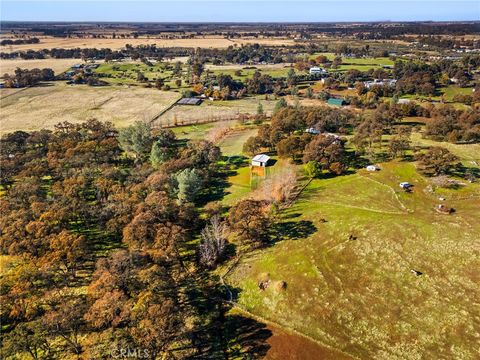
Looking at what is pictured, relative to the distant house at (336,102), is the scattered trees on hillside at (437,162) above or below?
below

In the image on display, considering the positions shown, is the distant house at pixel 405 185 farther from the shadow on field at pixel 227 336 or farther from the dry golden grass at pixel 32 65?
the dry golden grass at pixel 32 65

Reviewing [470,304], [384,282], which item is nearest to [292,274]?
[384,282]

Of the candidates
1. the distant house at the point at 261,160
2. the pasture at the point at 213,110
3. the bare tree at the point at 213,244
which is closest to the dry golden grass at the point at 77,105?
the pasture at the point at 213,110

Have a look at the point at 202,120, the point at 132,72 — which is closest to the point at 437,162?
the point at 202,120

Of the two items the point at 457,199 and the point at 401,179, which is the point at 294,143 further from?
the point at 457,199

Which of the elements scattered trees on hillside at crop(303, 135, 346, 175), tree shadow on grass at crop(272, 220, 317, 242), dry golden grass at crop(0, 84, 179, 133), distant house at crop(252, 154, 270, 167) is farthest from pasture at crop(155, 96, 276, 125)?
tree shadow on grass at crop(272, 220, 317, 242)

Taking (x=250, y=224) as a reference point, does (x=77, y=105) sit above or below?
above

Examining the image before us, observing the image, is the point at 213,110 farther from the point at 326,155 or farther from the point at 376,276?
the point at 376,276
